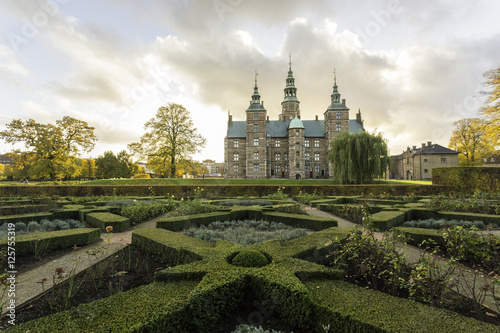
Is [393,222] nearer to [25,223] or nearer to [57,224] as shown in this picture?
[57,224]

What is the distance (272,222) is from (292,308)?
5108 mm

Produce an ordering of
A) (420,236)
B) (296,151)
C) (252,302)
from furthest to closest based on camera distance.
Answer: (296,151) < (420,236) < (252,302)

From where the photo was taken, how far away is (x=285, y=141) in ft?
160

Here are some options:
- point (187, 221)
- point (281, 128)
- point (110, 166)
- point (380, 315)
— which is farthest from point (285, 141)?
point (380, 315)

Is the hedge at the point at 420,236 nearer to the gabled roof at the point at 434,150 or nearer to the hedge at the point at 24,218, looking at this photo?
the hedge at the point at 24,218

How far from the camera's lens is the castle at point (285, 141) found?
44438 millimetres

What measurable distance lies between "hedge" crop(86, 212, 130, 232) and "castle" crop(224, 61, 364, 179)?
37.5m

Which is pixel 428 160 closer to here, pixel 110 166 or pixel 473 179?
pixel 473 179

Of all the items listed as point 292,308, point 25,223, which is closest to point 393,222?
point 292,308

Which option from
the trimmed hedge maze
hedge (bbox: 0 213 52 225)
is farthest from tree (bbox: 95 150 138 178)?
the trimmed hedge maze

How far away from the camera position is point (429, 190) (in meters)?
16.8

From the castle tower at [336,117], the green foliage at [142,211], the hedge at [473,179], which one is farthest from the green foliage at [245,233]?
the castle tower at [336,117]

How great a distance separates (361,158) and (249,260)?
20.9 m

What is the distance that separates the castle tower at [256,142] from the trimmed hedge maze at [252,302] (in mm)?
41482
